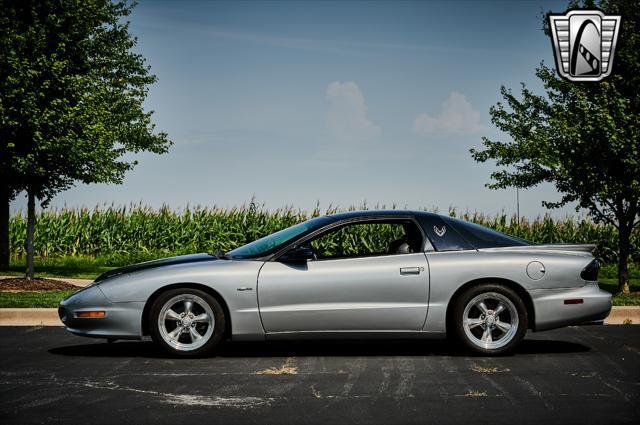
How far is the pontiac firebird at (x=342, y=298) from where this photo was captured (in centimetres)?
809

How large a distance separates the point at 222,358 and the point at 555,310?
3406mm

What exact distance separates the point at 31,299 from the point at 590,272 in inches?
376

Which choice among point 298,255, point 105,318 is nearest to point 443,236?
point 298,255

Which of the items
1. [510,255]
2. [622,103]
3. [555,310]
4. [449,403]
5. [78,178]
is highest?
[622,103]

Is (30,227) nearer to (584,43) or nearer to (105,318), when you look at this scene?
(105,318)

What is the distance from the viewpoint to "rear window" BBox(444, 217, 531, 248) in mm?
8539

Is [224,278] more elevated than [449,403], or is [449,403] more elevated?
[224,278]

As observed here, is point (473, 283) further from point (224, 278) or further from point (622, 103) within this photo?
point (622, 103)

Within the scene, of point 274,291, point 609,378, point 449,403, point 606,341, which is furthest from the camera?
point 606,341

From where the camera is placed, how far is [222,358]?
27.1ft

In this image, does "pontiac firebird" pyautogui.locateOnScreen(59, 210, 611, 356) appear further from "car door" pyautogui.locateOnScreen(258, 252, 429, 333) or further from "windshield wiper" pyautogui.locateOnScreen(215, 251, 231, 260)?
"windshield wiper" pyautogui.locateOnScreen(215, 251, 231, 260)

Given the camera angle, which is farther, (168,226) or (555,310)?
(168,226)

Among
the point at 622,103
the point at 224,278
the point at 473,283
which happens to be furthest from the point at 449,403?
the point at 622,103

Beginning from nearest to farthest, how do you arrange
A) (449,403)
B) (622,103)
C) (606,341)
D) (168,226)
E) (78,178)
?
1. (449,403)
2. (606,341)
3. (622,103)
4. (78,178)
5. (168,226)
